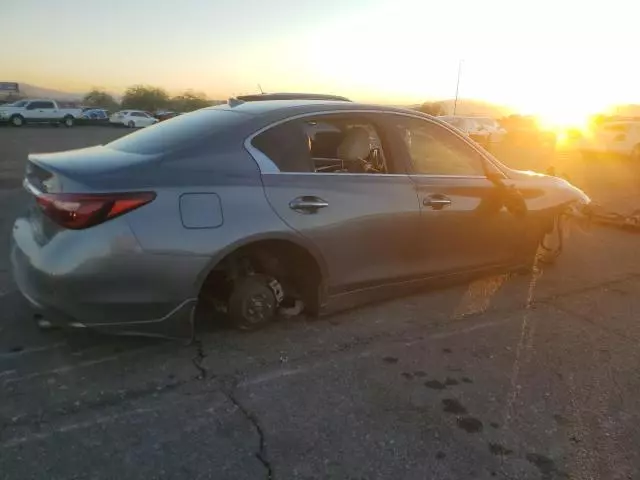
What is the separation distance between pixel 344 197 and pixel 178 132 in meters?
1.18

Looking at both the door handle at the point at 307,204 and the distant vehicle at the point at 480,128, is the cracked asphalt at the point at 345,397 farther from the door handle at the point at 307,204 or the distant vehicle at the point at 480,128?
the distant vehicle at the point at 480,128

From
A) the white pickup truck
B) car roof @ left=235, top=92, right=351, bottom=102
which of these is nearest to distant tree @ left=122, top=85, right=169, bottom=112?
the white pickup truck

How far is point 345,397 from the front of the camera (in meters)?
3.14

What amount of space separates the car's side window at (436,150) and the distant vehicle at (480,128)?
914 inches

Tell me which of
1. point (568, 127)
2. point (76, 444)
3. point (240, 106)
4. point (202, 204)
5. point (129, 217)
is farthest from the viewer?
point (568, 127)

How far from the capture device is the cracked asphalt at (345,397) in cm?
258

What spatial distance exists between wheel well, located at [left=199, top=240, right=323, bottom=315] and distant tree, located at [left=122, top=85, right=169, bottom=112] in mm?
79110

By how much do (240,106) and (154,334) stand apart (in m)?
1.77

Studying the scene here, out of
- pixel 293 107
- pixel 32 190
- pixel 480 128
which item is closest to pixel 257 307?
pixel 293 107

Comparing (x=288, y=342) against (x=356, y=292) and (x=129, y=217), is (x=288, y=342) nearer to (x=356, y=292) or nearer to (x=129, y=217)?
(x=356, y=292)

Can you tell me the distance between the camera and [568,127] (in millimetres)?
23250

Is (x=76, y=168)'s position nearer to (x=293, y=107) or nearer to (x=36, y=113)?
(x=293, y=107)

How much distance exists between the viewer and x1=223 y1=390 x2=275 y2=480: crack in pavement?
2.53 m

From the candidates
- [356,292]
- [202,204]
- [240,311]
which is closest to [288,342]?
[240,311]
